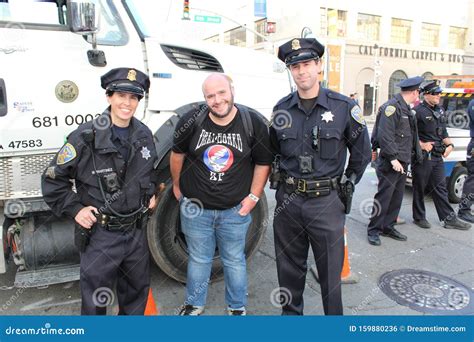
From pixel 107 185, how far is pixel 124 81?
60 cm

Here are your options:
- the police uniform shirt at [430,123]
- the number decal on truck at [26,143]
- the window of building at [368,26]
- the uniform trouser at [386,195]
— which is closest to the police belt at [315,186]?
the number decal on truck at [26,143]

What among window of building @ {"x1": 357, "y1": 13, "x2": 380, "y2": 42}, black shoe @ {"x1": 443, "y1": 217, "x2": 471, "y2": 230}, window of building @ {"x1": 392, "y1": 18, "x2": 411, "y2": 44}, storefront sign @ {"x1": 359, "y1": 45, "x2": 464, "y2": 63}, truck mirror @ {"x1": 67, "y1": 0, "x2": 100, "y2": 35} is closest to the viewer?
truck mirror @ {"x1": 67, "y1": 0, "x2": 100, "y2": 35}

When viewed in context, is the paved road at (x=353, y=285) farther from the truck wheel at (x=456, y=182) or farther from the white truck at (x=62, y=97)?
the truck wheel at (x=456, y=182)

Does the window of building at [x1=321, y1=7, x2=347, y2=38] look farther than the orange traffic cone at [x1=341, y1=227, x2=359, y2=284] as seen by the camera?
Yes

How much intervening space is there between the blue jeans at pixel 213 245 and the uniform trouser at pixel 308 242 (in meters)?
0.27

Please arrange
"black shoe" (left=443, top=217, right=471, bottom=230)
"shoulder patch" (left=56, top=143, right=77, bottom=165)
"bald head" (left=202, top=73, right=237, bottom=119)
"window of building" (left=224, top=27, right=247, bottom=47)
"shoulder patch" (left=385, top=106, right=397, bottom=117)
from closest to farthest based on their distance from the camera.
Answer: "shoulder patch" (left=56, top=143, right=77, bottom=165) → "bald head" (left=202, top=73, right=237, bottom=119) → "shoulder patch" (left=385, top=106, right=397, bottom=117) → "black shoe" (left=443, top=217, right=471, bottom=230) → "window of building" (left=224, top=27, right=247, bottom=47)

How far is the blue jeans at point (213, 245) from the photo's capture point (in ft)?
8.87

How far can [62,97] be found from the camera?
9.25 ft

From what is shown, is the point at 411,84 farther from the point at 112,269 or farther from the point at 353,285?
the point at 112,269

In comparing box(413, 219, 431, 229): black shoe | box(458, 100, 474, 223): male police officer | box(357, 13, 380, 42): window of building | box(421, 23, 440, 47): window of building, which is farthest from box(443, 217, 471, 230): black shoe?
box(421, 23, 440, 47): window of building

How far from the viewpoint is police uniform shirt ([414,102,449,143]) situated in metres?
4.94

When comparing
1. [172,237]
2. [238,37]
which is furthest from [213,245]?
[238,37]

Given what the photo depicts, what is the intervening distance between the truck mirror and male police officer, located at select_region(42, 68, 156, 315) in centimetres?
51

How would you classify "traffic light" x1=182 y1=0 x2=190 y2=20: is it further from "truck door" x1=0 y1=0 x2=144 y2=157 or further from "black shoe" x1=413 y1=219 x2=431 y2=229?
"black shoe" x1=413 y1=219 x2=431 y2=229
